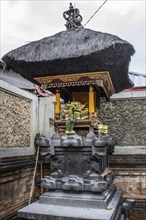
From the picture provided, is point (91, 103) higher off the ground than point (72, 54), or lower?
lower

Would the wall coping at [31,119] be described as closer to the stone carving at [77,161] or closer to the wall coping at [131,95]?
the stone carving at [77,161]

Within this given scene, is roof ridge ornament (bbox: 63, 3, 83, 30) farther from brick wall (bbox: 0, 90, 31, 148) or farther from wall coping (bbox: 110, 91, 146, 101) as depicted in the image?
wall coping (bbox: 110, 91, 146, 101)

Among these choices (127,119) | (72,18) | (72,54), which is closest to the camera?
(72,54)

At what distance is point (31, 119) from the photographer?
8.96m

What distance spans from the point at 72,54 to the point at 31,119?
4346 millimetres

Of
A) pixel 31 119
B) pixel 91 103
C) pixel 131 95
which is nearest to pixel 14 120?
pixel 31 119

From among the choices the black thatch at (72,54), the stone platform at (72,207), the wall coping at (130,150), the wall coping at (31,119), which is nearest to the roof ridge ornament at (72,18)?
the black thatch at (72,54)

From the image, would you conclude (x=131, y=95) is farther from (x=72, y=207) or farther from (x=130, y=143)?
(x=72, y=207)

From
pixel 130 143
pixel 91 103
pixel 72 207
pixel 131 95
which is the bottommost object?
pixel 72 207

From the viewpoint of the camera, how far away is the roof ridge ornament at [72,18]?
624 centimetres

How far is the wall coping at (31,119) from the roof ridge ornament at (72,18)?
2.56 meters

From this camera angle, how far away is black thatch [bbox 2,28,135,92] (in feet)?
16.6

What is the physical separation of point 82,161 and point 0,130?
8.98 ft

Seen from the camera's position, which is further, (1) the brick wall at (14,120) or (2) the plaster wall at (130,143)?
(2) the plaster wall at (130,143)
